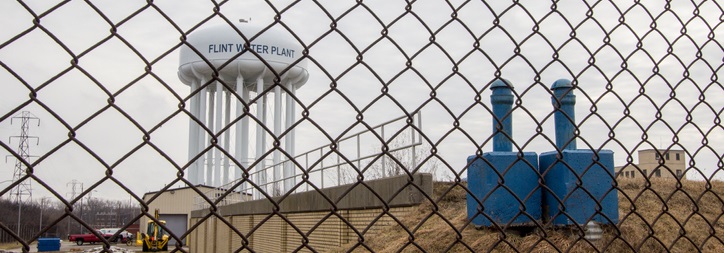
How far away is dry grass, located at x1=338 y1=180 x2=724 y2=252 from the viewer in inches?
193

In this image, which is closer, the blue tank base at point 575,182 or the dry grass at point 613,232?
the blue tank base at point 575,182

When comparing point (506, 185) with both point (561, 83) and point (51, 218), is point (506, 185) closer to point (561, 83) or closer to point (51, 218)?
point (561, 83)

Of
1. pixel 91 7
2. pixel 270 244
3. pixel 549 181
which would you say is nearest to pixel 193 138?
pixel 270 244

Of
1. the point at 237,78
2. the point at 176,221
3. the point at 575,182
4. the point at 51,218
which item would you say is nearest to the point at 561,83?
the point at 575,182

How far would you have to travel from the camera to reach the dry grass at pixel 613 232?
4.91 metres

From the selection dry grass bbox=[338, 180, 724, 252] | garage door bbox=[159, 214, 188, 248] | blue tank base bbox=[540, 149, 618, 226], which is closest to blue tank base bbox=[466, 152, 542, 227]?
blue tank base bbox=[540, 149, 618, 226]

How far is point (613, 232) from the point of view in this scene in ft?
16.4

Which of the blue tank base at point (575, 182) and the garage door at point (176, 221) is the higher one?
the blue tank base at point (575, 182)

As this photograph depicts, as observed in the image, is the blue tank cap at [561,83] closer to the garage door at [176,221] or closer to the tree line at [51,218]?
the tree line at [51,218]

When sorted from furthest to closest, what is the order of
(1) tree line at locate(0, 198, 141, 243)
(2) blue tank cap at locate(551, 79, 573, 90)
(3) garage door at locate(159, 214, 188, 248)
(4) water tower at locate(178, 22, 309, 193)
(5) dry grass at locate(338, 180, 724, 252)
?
(3) garage door at locate(159, 214, 188, 248) → (4) water tower at locate(178, 22, 309, 193) → (5) dry grass at locate(338, 180, 724, 252) → (2) blue tank cap at locate(551, 79, 573, 90) → (1) tree line at locate(0, 198, 141, 243)

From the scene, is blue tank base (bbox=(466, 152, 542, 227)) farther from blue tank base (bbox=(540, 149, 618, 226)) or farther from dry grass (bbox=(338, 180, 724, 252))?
dry grass (bbox=(338, 180, 724, 252))

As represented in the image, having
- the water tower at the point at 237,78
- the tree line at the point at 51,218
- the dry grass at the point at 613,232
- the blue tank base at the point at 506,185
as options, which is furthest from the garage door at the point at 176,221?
the blue tank base at the point at 506,185

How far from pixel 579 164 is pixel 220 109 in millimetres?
23401

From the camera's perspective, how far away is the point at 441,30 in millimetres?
2533
